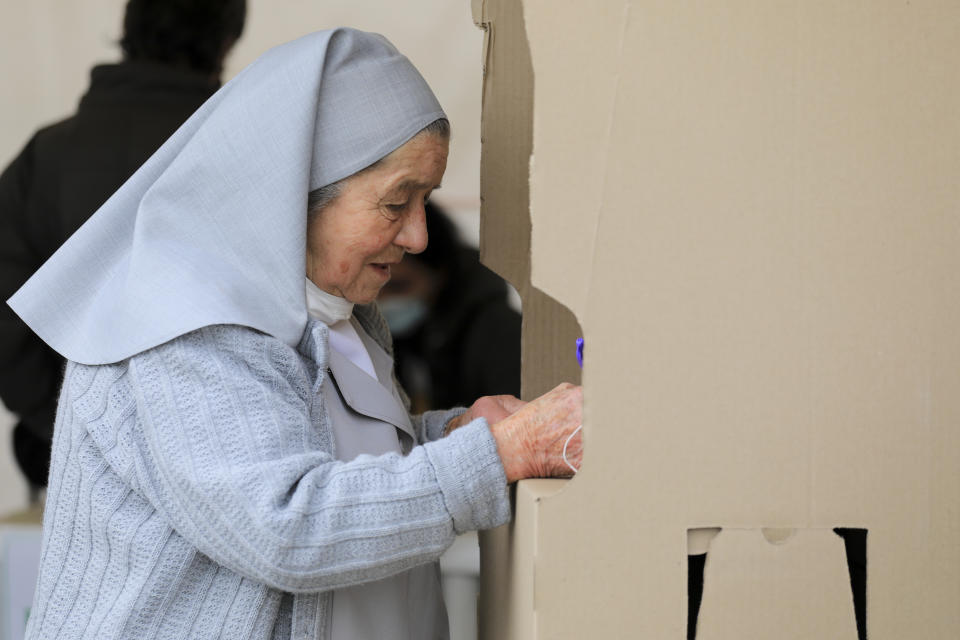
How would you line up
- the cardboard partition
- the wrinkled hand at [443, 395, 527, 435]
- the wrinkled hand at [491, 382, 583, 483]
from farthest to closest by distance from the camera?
the wrinkled hand at [443, 395, 527, 435] < the wrinkled hand at [491, 382, 583, 483] < the cardboard partition

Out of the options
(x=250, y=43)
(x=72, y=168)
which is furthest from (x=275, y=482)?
(x=250, y=43)

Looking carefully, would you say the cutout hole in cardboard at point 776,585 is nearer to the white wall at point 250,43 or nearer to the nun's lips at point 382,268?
the nun's lips at point 382,268

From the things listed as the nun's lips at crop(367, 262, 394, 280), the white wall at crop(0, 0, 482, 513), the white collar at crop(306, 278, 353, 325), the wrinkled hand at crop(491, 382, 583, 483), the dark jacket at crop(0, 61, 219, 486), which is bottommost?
the wrinkled hand at crop(491, 382, 583, 483)

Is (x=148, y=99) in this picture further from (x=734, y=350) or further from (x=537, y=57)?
(x=734, y=350)

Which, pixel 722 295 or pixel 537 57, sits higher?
pixel 537 57

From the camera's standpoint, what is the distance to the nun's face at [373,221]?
4.25ft

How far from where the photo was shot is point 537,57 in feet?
3.27

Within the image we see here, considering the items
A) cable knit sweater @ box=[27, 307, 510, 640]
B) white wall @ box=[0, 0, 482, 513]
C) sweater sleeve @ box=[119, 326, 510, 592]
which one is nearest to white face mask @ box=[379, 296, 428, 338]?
white wall @ box=[0, 0, 482, 513]

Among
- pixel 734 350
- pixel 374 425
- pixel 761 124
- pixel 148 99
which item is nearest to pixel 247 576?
pixel 374 425

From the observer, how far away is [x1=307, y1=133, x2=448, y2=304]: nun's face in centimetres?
130

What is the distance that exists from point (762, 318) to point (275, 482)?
1.59ft

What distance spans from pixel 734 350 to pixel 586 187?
20 cm

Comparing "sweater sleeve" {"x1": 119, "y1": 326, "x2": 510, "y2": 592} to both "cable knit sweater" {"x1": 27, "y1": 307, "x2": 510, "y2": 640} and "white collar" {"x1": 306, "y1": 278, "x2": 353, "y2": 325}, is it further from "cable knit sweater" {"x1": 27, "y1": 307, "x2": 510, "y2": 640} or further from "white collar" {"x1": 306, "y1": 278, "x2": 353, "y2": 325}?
"white collar" {"x1": 306, "y1": 278, "x2": 353, "y2": 325}

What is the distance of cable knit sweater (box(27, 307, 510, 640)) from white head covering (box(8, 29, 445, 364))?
38 mm
